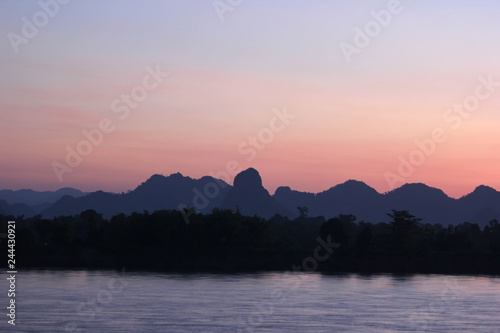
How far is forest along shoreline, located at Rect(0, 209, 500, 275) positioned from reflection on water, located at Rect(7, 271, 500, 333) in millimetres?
21072

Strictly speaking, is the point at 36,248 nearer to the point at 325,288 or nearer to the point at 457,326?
the point at 325,288

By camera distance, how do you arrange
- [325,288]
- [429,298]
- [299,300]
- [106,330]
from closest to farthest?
[106,330], [299,300], [429,298], [325,288]

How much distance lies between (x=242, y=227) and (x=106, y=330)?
6586cm

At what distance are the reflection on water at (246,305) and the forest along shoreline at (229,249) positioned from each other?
21.1 metres

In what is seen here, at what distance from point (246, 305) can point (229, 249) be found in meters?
50.3

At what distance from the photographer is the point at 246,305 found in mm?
50938

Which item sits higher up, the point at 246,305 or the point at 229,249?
the point at 229,249

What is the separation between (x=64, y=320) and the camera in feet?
138

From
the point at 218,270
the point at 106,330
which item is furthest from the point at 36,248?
the point at 106,330

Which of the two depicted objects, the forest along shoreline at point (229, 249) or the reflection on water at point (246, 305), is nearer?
the reflection on water at point (246, 305)

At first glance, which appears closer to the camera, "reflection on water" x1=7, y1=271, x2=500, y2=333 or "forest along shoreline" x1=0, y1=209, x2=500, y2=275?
"reflection on water" x1=7, y1=271, x2=500, y2=333

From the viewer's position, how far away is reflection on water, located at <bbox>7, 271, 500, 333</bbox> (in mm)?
41875

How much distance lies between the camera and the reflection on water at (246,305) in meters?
41.9

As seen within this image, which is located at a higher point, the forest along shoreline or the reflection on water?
the forest along shoreline
